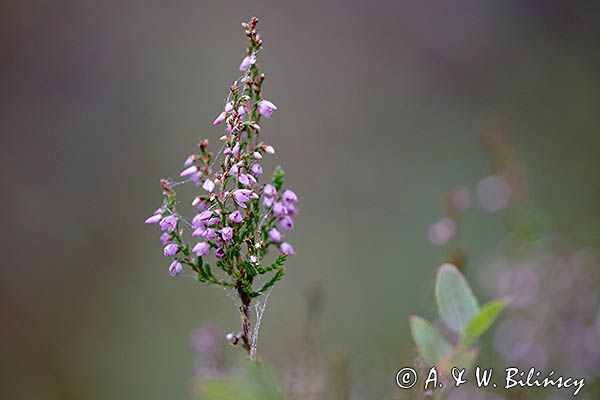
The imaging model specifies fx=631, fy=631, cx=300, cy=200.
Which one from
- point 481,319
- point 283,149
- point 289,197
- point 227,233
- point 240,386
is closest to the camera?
point 240,386

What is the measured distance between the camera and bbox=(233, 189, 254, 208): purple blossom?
25.6 inches

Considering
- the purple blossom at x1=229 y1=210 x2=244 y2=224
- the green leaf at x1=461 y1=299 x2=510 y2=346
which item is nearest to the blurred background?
the purple blossom at x1=229 y1=210 x2=244 y2=224

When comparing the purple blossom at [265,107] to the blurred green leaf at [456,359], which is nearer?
the blurred green leaf at [456,359]

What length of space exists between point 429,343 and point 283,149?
9.02 ft

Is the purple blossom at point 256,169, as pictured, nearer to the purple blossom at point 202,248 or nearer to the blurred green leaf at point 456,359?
the purple blossom at point 202,248

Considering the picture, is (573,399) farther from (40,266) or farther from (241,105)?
(40,266)

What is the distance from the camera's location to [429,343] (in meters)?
0.57

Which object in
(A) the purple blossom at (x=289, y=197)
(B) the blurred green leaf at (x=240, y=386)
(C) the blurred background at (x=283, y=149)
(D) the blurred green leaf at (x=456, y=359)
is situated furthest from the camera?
(C) the blurred background at (x=283, y=149)

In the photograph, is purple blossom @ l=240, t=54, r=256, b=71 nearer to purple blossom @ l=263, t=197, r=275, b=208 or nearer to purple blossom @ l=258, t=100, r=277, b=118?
purple blossom @ l=258, t=100, r=277, b=118

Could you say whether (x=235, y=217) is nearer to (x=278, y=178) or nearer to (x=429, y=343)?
(x=278, y=178)

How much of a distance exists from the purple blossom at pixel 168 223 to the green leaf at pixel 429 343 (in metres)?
0.30

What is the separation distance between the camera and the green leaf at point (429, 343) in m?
0.57

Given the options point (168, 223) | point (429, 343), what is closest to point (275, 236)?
point (168, 223)

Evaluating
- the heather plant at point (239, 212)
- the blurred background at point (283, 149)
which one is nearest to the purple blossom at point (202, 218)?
the heather plant at point (239, 212)
